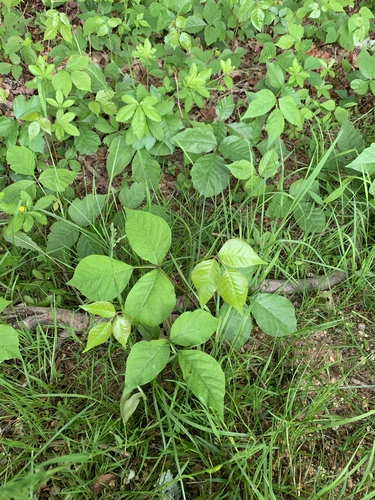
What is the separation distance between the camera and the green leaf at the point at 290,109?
1.84 m

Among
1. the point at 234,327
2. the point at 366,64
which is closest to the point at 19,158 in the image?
the point at 234,327

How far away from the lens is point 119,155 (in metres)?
2.02

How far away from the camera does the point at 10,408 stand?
58.9 inches

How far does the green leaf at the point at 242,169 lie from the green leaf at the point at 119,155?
21.9 inches

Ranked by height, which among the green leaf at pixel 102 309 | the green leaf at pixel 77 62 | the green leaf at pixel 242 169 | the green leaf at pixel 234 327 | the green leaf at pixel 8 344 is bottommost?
the green leaf at pixel 234 327

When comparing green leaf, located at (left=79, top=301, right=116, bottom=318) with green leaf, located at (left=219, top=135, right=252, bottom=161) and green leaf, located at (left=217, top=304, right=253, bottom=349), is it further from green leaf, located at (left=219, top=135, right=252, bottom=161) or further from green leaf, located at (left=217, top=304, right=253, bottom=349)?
green leaf, located at (left=219, top=135, right=252, bottom=161)

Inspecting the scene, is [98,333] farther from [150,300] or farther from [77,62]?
[77,62]

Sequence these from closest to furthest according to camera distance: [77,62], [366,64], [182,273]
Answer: [182,273] → [77,62] → [366,64]

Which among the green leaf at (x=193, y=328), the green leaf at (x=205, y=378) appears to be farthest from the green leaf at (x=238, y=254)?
the green leaf at (x=205, y=378)

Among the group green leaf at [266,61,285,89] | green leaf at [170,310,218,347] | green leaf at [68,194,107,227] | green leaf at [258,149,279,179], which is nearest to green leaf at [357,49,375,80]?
green leaf at [266,61,285,89]

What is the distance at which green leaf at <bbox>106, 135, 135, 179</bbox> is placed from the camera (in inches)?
79.4

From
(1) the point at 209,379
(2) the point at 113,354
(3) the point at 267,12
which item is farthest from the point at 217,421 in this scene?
(3) the point at 267,12

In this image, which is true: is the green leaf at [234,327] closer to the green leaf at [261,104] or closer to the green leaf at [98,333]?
the green leaf at [98,333]

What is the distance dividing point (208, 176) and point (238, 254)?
66cm
